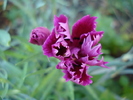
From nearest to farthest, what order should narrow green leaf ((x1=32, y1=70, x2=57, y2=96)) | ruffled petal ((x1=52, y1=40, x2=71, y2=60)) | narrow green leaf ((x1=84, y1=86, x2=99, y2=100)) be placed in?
ruffled petal ((x1=52, y1=40, x2=71, y2=60)), narrow green leaf ((x1=32, y1=70, x2=57, y2=96)), narrow green leaf ((x1=84, y1=86, x2=99, y2=100))

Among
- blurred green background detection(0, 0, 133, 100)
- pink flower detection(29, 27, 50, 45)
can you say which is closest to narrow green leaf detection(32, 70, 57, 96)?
blurred green background detection(0, 0, 133, 100)

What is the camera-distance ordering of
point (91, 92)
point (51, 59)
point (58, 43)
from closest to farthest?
point (58, 43) → point (51, 59) → point (91, 92)

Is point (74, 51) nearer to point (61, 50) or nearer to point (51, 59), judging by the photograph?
point (61, 50)

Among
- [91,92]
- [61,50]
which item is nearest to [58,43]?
[61,50]

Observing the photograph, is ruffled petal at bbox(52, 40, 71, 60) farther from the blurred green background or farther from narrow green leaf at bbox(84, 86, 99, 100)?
narrow green leaf at bbox(84, 86, 99, 100)

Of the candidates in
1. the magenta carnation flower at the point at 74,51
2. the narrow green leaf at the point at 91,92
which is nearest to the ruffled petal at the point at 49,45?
the magenta carnation flower at the point at 74,51

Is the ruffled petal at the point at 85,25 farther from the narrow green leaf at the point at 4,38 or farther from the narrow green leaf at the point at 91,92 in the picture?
the narrow green leaf at the point at 91,92
